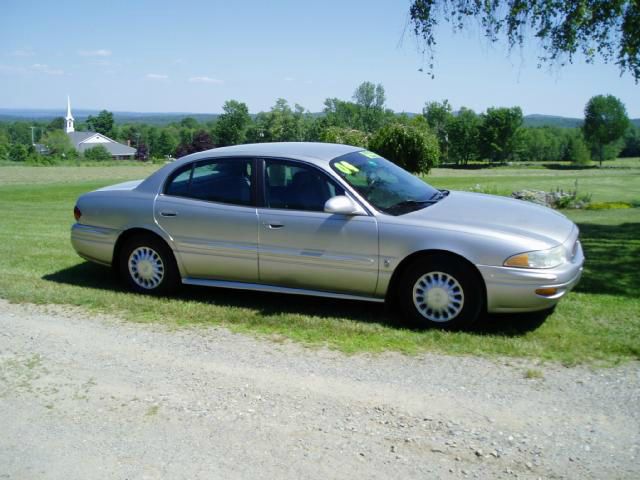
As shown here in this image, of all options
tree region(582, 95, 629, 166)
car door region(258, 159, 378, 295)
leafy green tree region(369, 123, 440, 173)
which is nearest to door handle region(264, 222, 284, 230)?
car door region(258, 159, 378, 295)

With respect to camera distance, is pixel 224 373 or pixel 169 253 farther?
pixel 169 253

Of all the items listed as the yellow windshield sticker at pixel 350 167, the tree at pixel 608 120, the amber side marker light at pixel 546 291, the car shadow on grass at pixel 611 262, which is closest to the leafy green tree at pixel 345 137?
the car shadow on grass at pixel 611 262

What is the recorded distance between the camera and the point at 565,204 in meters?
23.0

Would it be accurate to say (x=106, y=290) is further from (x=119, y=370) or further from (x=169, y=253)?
(x=119, y=370)

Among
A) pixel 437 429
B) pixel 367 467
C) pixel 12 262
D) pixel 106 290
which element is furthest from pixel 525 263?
pixel 12 262

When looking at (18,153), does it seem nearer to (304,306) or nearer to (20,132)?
(20,132)

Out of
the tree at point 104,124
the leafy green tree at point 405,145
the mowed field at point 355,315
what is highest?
the tree at point 104,124

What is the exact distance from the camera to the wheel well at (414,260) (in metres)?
5.27

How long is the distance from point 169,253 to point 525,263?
3603 millimetres

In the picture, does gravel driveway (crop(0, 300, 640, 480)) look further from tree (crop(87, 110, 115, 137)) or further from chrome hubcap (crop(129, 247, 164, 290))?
tree (crop(87, 110, 115, 137))

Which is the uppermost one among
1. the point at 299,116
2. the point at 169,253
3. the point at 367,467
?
the point at 299,116

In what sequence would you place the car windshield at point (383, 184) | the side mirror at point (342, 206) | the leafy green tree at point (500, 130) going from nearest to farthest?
the side mirror at point (342, 206) < the car windshield at point (383, 184) < the leafy green tree at point (500, 130)

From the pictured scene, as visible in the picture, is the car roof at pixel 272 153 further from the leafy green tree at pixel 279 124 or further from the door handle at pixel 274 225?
the leafy green tree at pixel 279 124

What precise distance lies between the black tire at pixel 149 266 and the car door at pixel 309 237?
1115 millimetres
